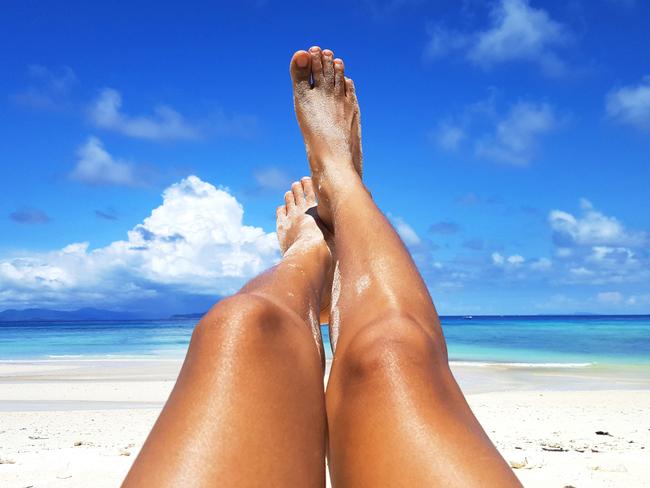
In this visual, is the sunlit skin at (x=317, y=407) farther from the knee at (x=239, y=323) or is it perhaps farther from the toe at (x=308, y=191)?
the toe at (x=308, y=191)

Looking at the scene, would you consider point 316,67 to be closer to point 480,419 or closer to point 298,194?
point 298,194

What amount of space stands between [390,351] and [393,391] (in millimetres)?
84

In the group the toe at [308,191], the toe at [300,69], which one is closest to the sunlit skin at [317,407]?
the toe at [300,69]

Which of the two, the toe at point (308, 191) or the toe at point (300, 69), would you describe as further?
the toe at point (308, 191)

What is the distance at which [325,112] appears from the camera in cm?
297

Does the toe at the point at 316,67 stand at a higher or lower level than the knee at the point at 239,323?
higher

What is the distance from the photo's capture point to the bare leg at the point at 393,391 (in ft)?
2.93

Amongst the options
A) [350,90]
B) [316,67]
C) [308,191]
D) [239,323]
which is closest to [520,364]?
[308,191]

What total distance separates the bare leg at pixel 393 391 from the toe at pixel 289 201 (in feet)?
5.86

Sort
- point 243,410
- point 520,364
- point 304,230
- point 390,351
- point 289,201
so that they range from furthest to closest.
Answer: point 520,364 < point 289,201 < point 304,230 < point 390,351 < point 243,410

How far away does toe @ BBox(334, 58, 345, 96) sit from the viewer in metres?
3.12

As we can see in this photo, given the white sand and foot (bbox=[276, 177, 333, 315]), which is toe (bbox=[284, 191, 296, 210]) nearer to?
foot (bbox=[276, 177, 333, 315])

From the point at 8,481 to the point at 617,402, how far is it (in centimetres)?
467

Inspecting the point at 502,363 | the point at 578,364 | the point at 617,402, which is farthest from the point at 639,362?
the point at 617,402
